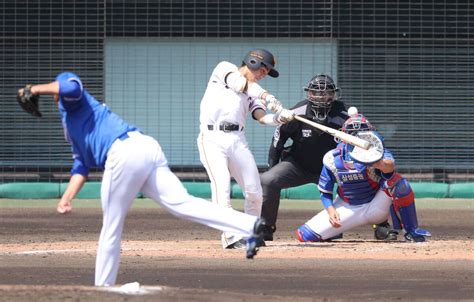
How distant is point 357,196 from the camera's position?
11469 millimetres

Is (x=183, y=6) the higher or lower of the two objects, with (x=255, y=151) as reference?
higher

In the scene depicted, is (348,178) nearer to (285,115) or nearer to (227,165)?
(285,115)

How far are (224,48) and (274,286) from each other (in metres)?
10.4

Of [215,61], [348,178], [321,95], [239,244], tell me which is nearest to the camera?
[239,244]

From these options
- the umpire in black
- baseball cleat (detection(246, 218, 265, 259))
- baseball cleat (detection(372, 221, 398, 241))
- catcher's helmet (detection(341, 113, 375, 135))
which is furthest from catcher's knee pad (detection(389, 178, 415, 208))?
baseball cleat (detection(246, 218, 265, 259))

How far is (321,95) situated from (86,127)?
4.67 metres

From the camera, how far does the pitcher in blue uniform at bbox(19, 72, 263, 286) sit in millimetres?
7402

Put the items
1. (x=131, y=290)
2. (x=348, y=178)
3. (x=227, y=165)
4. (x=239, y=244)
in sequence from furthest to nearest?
(x=348, y=178) < (x=239, y=244) < (x=227, y=165) < (x=131, y=290)

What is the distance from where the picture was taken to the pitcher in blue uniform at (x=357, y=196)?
11164 mm

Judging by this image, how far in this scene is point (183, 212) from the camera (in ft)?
24.7

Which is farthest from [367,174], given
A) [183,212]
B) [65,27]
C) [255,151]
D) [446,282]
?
[65,27]

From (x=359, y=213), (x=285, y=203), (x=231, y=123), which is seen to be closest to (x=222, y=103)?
A: (x=231, y=123)

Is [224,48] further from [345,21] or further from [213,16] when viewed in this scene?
[345,21]

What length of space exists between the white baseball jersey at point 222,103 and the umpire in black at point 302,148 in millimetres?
1273
